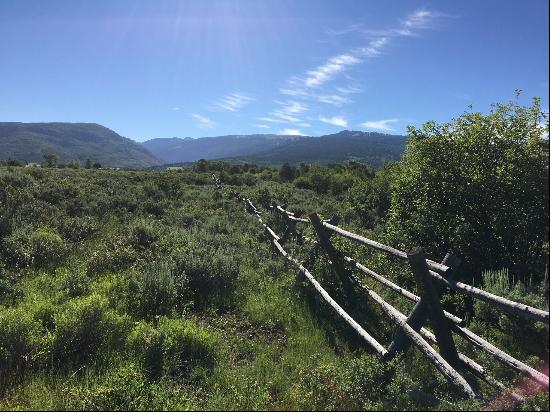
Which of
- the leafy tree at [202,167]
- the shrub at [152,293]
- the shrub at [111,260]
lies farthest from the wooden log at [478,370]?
the leafy tree at [202,167]

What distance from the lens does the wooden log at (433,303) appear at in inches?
199

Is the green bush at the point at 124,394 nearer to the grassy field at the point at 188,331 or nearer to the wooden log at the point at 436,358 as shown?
the grassy field at the point at 188,331

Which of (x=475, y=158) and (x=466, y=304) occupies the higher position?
(x=475, y=158)

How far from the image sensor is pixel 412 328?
5414 mm

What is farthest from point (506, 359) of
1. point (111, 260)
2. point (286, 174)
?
point (286, 174)

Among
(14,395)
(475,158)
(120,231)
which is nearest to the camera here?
(14,395)

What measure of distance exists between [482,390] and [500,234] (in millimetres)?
3883

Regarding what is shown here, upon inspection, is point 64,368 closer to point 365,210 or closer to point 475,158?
point 475,158

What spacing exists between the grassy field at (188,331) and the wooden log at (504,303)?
26.6 inches

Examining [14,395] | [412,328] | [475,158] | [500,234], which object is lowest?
[14,395]

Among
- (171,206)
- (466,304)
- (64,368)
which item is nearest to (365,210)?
(171,206)

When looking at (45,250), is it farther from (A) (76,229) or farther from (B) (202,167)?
(B) (202,167)

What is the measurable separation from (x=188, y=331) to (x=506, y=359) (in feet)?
13.3

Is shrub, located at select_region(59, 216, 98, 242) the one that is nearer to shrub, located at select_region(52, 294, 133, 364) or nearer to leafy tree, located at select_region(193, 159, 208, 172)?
shrub, located at select_region(52, 294, 133, 364)
